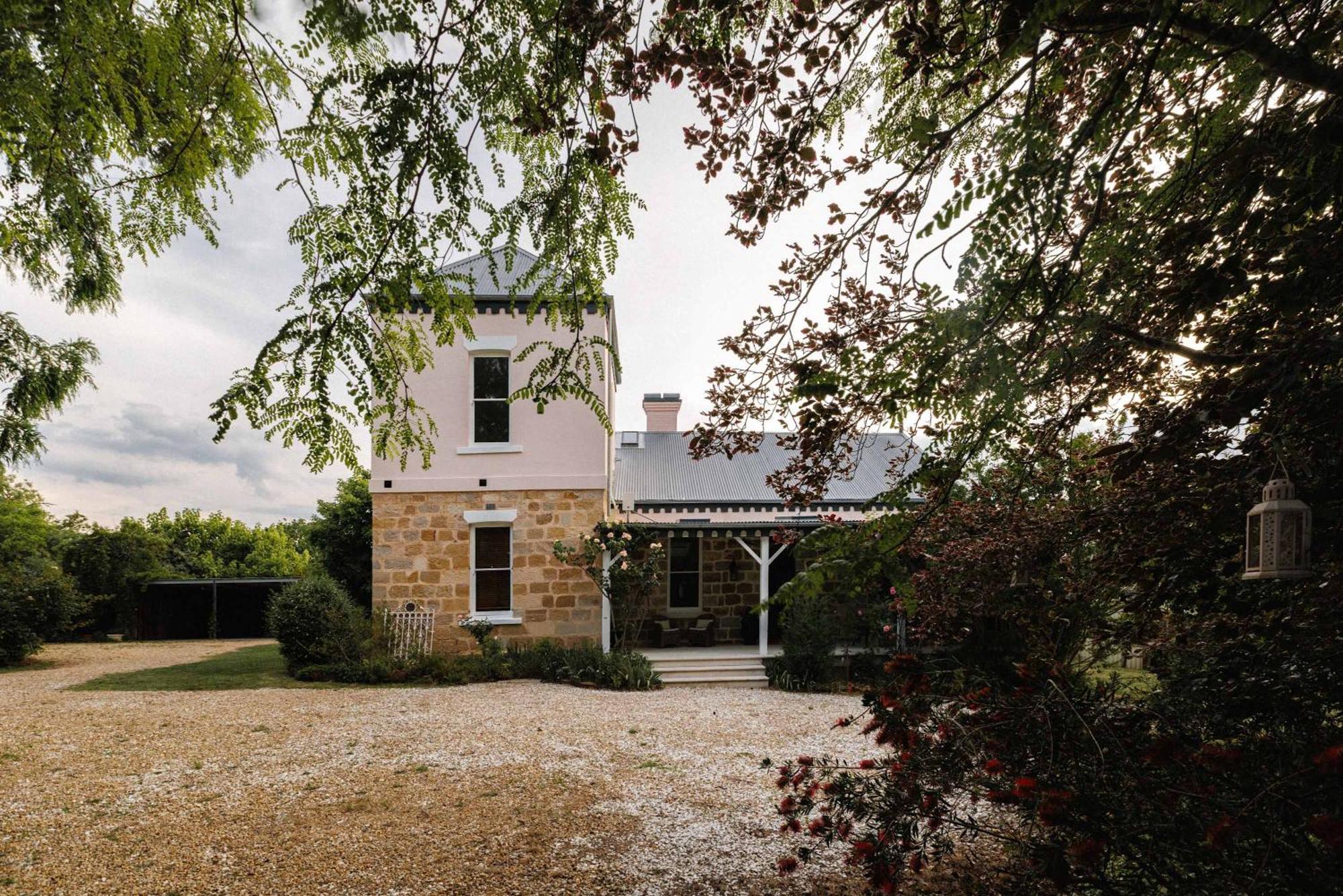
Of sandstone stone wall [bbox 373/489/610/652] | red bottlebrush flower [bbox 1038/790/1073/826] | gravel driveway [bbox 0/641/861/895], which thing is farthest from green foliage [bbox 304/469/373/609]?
red bottlebrush flower [bbox 1038/790/1073/826]

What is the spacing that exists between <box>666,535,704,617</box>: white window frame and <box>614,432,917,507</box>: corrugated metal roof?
106 cm

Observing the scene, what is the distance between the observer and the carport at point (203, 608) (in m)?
17.6

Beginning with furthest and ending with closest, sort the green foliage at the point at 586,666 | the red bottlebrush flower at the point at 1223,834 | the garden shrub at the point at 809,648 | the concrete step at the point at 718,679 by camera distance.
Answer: the concrete step at the point at 718,679
the garden shrub at the point at 809,648
the green foliage at the point at 586,666
the red bottlebrush flower at the point at 1223,834

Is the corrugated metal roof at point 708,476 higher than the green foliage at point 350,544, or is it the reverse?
the corrugated metal roof at point 708,476

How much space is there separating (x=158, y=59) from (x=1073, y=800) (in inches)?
195

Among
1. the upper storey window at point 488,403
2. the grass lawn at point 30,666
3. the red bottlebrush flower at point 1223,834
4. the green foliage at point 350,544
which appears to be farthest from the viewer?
the green foliage at point 350,544

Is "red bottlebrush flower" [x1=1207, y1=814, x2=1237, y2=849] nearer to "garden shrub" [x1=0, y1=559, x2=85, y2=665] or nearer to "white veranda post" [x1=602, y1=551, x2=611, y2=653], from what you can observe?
"white veranda post" [x1=602, y1=551, x2=611, y2=653]

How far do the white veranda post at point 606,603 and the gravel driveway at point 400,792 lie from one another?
1.94 meters

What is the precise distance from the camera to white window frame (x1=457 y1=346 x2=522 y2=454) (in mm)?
11695

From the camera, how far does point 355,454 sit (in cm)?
329

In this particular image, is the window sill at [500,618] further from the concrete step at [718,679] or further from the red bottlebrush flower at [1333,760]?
the red bottlebrush flower at [1333,760]

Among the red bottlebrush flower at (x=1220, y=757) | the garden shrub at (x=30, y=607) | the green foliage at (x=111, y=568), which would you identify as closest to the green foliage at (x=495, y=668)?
the garden shrub at (x=30, y=607)

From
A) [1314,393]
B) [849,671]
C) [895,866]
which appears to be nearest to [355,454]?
[895,866]

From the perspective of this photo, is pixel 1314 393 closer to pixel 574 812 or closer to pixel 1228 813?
pixel 1228 813
